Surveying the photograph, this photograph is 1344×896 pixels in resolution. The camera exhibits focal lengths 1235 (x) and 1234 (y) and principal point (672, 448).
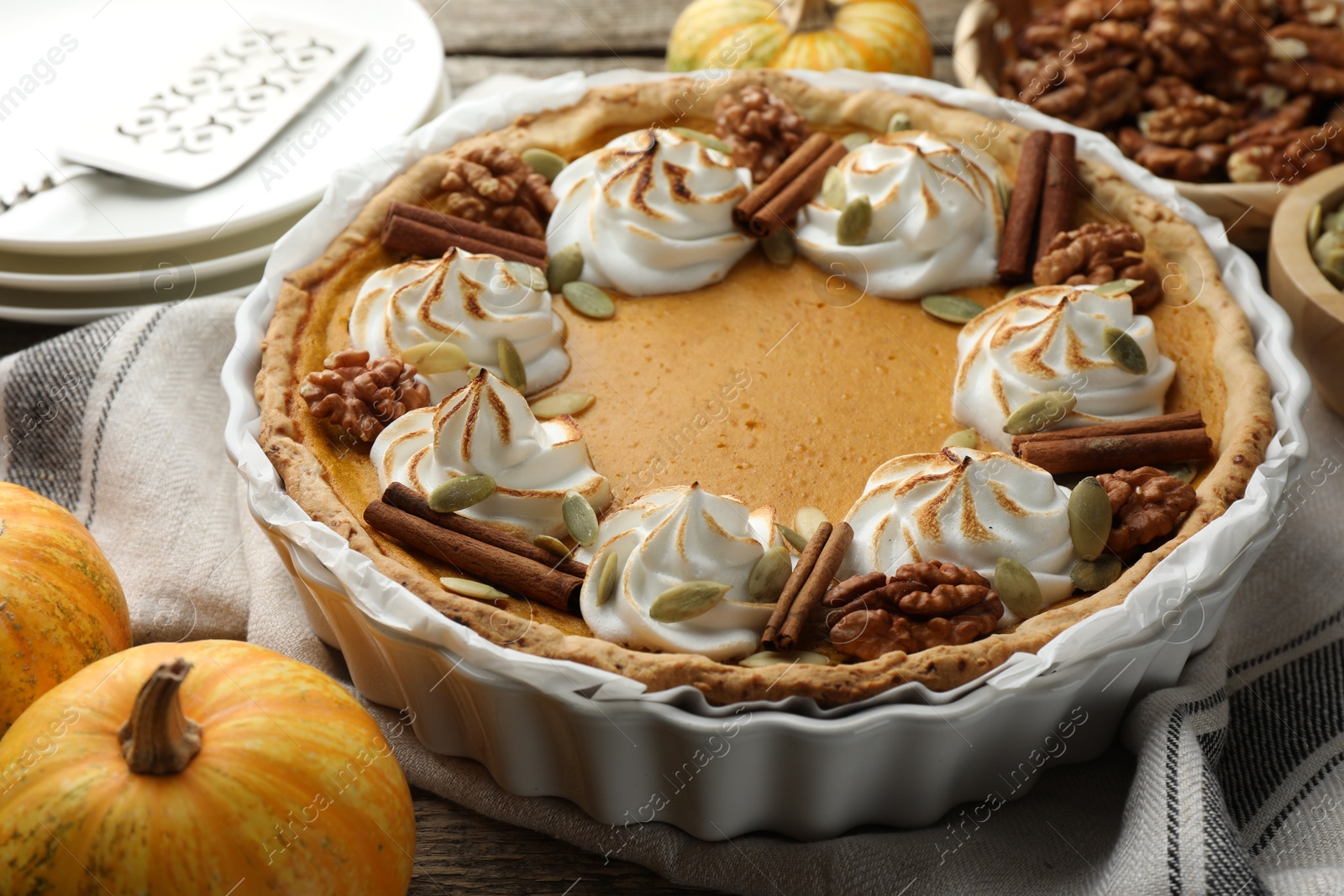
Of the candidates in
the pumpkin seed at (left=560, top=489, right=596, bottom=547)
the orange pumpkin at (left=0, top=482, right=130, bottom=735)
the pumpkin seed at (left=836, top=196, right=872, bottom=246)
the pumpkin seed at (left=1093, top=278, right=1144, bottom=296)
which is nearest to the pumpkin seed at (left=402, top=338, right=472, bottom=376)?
the pumpkin seed at (left=560, top=489, right=596, bottom=547)

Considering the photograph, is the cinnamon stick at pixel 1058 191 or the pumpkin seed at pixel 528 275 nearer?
the pumpkin seed at pixel 528 275

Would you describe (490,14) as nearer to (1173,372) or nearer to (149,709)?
(1173,372)

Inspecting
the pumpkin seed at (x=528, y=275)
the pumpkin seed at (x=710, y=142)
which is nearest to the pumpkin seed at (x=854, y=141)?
the pumpkin seed at (x=710, y=142)

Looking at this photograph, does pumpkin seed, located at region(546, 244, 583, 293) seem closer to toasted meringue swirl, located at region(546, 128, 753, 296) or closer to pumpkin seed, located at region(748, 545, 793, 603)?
toasted meringue swirl, located at region(546, 128, 753, 296)

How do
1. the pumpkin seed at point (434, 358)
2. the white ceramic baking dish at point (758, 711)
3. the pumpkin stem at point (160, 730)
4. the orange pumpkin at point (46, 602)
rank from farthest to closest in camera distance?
the pumpkin seed at point (434, 358) → the orange pumpkin at point (46, 602) → the white ceramic baking dish at point (758, 711) → the pumpkin stem at point (160, 730)

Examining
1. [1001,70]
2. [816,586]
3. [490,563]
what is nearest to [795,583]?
[816,586]

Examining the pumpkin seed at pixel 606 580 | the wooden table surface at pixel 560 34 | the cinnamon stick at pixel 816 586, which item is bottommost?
the wooden table surface at pixel 560 34

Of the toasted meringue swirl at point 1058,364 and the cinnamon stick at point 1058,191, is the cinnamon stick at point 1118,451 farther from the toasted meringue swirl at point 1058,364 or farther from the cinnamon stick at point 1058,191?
the cinnamon stick at point 1058,191
